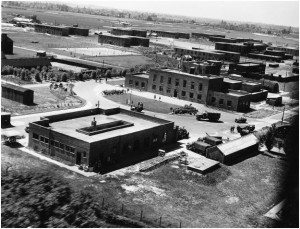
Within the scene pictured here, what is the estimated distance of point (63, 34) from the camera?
498 feet

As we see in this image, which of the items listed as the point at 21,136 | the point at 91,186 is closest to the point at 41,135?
the point at 21,136

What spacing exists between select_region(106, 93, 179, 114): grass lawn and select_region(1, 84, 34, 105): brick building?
12.9 m

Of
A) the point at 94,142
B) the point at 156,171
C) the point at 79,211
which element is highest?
the point at 79,211

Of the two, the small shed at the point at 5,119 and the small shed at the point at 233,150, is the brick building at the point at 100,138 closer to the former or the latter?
the small shed at the point at 233,150

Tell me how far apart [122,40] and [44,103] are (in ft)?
282

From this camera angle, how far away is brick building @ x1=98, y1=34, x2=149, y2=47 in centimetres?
13725

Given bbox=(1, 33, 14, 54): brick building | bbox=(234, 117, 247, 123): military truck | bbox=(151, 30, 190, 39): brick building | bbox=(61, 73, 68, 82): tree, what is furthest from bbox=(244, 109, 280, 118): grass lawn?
bbox=(151, 30, 190, 39): brick building

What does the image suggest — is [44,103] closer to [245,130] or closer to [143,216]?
[245,130]

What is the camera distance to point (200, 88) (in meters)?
64.7

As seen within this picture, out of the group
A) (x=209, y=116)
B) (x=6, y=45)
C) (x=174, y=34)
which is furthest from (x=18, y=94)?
(x=174, y=34)

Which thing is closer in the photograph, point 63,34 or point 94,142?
point 94,142

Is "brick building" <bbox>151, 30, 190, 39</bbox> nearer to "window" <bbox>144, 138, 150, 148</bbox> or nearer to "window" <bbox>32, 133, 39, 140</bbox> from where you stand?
"window" <bbox>144, 138, 150, 148</bbox>

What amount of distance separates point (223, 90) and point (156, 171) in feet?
123

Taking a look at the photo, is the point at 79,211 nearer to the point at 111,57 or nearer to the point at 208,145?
the point at 208,145
